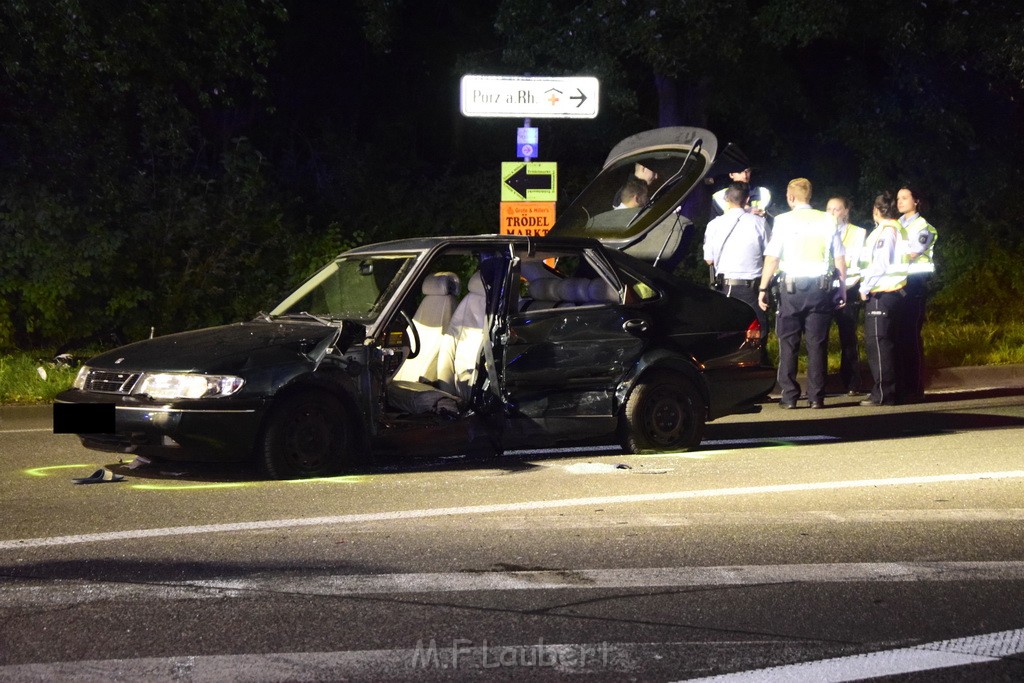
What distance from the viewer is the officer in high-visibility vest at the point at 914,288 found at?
12.8 m

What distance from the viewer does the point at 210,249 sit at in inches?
666

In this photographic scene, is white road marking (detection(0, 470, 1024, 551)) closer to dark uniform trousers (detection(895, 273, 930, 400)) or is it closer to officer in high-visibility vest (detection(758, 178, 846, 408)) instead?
officer in high-visibility vest (detection(758, 178, 846, 408))

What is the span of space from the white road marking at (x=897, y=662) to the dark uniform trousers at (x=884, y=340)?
25.8 feet

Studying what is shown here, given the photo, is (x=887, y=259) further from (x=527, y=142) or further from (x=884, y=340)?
(x=527, y=142)

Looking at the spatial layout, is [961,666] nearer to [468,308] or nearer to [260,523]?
[260,523]

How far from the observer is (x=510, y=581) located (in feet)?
19.2

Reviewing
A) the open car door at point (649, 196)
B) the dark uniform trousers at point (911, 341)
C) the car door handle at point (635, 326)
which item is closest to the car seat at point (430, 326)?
the car door handle at point (635, 326)

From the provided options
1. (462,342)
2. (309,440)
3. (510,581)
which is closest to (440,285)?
(462,342)

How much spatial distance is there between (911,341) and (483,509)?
6773mm

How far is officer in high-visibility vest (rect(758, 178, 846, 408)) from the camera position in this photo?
12492mm

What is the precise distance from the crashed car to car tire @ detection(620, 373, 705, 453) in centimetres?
1

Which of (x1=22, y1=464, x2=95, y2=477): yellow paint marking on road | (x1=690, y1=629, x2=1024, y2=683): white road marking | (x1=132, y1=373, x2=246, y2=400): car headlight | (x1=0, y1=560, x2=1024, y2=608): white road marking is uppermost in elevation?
(x1=132, y1=373, x2=246, y2=400): car headlight

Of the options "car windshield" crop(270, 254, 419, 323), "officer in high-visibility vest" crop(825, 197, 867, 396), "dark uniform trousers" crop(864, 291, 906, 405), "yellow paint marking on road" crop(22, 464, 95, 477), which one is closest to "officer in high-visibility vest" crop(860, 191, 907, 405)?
"dark uniform trousers" crop(864, 291, 906, 405)

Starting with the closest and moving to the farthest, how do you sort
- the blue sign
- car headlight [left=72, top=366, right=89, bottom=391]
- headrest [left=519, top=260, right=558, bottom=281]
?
1. car headlight [left=72, top=366, right=89, bottom=391]
2. headrest [left=519, top=260, right=558, bottom=281]
3. the blue sign
